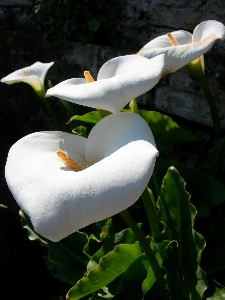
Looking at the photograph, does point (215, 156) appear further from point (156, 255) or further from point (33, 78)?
point (33, 78)

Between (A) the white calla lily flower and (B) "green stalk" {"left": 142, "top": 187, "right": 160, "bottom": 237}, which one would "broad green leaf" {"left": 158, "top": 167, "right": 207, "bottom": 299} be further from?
(A) the white calla lily flower

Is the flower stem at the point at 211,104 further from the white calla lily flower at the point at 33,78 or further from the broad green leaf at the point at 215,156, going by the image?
the white calla lily flower at the point at 33,78

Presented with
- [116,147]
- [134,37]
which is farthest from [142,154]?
[134,37]

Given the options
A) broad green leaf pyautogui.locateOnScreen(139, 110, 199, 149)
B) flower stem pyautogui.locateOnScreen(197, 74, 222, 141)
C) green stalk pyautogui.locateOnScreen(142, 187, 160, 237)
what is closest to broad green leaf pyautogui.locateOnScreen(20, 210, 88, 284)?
green stalk pyautogui.locateOnScreen(142, 187, 160, 237)

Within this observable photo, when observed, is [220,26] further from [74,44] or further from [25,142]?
[74,44]

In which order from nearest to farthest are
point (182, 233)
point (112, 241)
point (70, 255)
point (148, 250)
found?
1. point (148, 250)
2. point (182, 233)
3. point (112, 241)
4. point (70, 255)

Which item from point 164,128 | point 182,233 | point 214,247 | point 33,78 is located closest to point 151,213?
point 182,233
